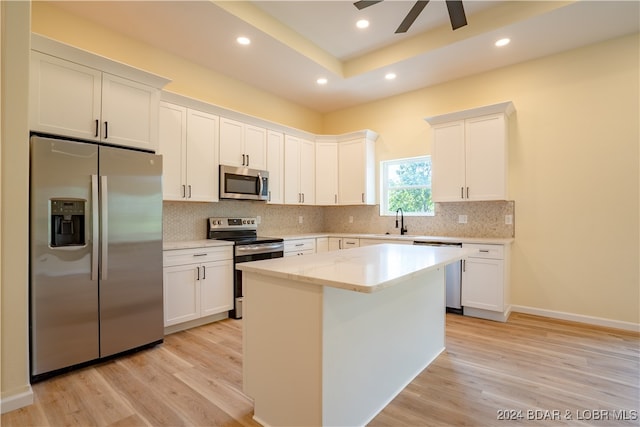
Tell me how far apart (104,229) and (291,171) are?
279 cm

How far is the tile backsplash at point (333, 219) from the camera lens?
3.88m

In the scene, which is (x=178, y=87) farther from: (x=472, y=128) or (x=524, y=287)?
(x=524, y=287)

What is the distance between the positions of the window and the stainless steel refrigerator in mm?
3442

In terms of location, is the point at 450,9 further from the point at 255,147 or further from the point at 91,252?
the point at 91,252

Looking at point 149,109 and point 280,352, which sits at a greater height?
point 149,109

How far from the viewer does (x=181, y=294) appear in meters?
3.23

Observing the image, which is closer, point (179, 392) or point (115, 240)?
point (179, 392)

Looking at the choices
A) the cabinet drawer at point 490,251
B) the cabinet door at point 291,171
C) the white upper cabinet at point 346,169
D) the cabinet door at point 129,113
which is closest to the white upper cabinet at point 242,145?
the cabinet door at point 291,171

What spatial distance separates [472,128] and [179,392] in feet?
13.4

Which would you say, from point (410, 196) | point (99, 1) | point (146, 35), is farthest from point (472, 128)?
point (99, 1)

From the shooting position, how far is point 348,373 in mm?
1696

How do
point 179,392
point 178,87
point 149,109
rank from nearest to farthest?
point 179,392
point 149,109
point 178,87

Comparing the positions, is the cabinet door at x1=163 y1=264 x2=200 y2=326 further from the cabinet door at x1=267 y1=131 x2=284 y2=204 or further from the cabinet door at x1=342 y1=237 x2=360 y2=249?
the cabinet door at x1=342 y1=237 x2=360 y2=249

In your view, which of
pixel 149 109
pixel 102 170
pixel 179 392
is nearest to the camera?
pixel 179 392
